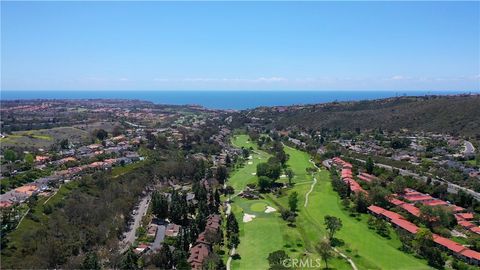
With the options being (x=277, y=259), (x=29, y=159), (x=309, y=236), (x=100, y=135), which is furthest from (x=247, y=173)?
(x=100, y=135)

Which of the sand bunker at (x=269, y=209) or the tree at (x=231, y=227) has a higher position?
the tree at (x=231, y=227)

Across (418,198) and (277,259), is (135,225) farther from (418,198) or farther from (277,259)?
(418,198)

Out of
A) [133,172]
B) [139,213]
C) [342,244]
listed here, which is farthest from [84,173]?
[342,244]

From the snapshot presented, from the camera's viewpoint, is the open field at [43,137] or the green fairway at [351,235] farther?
the open field at [43,137]

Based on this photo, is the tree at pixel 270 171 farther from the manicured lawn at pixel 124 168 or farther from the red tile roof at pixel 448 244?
the red tile roof at pixel 448 244

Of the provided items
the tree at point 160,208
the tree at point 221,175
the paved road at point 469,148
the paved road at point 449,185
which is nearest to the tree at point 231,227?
the tree at point 160,208

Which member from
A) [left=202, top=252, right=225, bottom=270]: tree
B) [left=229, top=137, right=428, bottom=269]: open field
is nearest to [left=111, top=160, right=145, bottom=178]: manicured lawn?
[left=229, top=137, right=428, bottom=269]: open field

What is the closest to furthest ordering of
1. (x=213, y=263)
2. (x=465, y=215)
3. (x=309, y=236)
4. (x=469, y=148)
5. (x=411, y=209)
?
(x=213, y=263)
(x=309, y=236)
(x=465, y=215)
(x=411, y=209)
(x=469, y=148)

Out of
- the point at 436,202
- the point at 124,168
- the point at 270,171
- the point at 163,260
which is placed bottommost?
the point at 163,260
